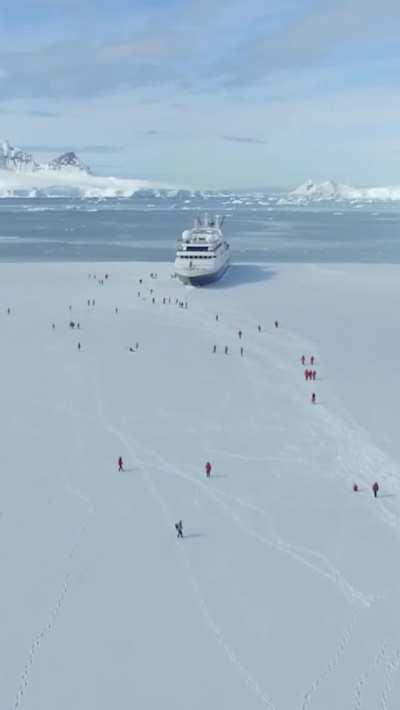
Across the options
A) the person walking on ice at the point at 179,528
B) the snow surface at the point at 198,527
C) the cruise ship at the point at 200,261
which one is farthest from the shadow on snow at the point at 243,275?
the person walking on ice at the point at 179,528

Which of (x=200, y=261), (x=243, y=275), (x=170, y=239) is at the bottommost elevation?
(x=243, y=275)

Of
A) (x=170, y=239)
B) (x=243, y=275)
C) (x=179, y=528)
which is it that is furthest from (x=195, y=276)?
(x=170, y=239)

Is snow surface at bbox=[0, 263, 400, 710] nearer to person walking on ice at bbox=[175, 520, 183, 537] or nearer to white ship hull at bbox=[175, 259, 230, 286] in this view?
person walking on ice at bbox=[175, 520, 183, 537]

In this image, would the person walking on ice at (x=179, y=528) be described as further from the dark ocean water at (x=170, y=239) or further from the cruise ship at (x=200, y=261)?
the dark ocean water at (x=170, y=239)

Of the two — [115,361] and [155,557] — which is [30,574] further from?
[115,361]

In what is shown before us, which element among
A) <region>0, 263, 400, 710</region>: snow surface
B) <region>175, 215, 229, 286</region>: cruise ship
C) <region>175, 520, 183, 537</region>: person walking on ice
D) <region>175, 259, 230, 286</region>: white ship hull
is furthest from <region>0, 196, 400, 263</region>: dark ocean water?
<region>175, 520, 183, 537</region>: person walking on ice

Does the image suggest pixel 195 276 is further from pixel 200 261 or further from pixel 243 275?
pixel 243 275

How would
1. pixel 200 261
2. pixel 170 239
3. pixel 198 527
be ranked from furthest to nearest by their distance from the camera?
pixel 170 239
pixel 200 261
pixel 198 527

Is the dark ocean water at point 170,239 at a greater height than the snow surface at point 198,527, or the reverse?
the dark ocean water at point 170,239
